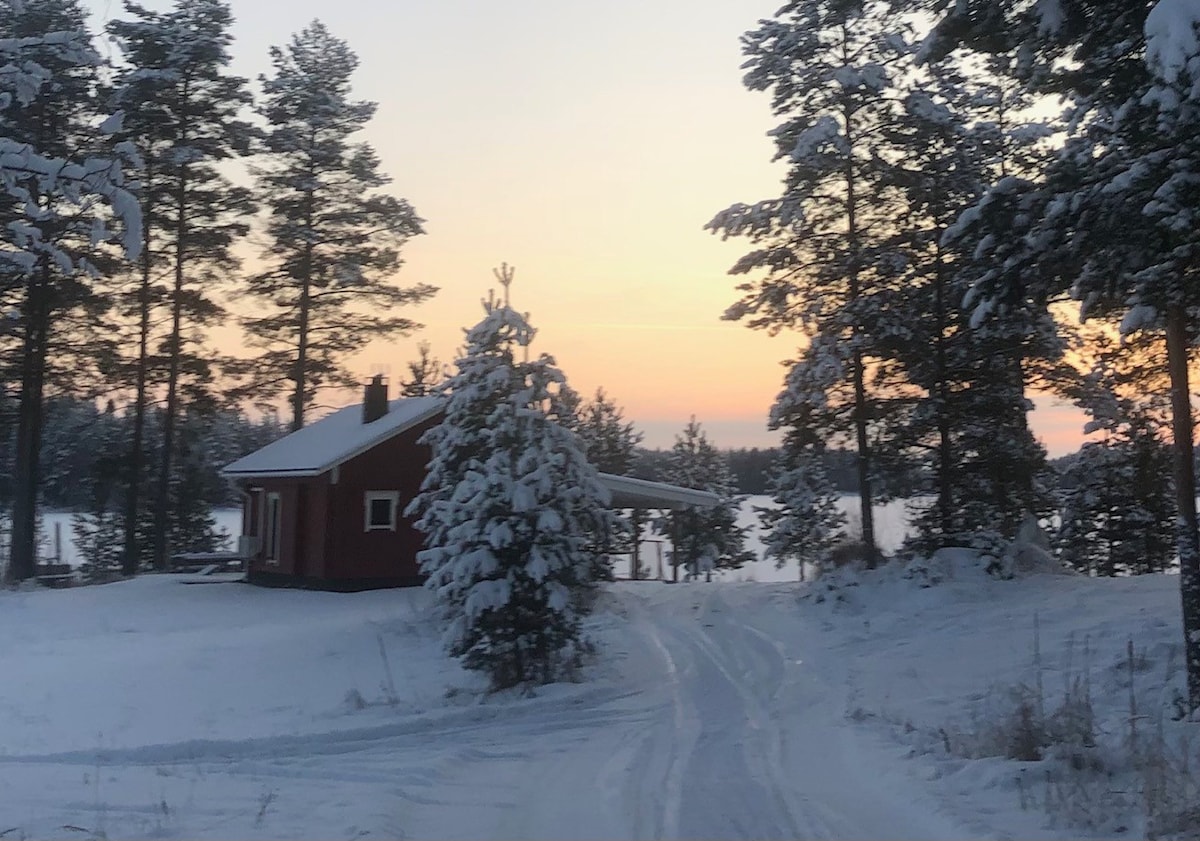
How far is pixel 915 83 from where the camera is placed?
2034cm

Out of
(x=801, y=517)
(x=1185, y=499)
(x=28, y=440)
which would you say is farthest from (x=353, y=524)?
(x=801, y=517)

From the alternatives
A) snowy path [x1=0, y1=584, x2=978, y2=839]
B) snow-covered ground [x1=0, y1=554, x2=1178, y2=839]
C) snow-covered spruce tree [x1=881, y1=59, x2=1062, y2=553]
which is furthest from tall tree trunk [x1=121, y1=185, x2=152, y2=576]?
snow-covered spruce tree [x1=881, y1=59, x2=1062, y2=553]

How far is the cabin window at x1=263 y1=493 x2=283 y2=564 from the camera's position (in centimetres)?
2867

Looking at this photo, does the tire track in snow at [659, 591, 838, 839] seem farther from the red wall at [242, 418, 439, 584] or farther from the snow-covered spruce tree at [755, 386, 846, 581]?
the snow-covered spruce tree at [755, 386, 846, 581]

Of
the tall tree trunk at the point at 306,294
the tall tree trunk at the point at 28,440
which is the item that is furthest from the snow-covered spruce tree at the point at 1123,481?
the tall tree trunk at the point at 28,440

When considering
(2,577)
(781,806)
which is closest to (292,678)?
(781,806)

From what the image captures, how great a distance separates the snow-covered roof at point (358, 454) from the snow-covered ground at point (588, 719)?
5356 mm

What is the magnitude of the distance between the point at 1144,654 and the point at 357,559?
19381mm

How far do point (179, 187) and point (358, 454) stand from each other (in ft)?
33.5

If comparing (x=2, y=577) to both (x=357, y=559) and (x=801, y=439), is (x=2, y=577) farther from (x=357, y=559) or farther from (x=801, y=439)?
(x=801, y=439)

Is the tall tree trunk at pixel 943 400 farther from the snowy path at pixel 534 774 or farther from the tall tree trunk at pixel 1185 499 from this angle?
the tall tree trunk at pixel 1185 499

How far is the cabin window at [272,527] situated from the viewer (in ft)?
94.1

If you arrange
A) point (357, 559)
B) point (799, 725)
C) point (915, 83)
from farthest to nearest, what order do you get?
point (357, 559)
point (915, 83)
point (799, 725)

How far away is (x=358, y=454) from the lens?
2639 centimetres
